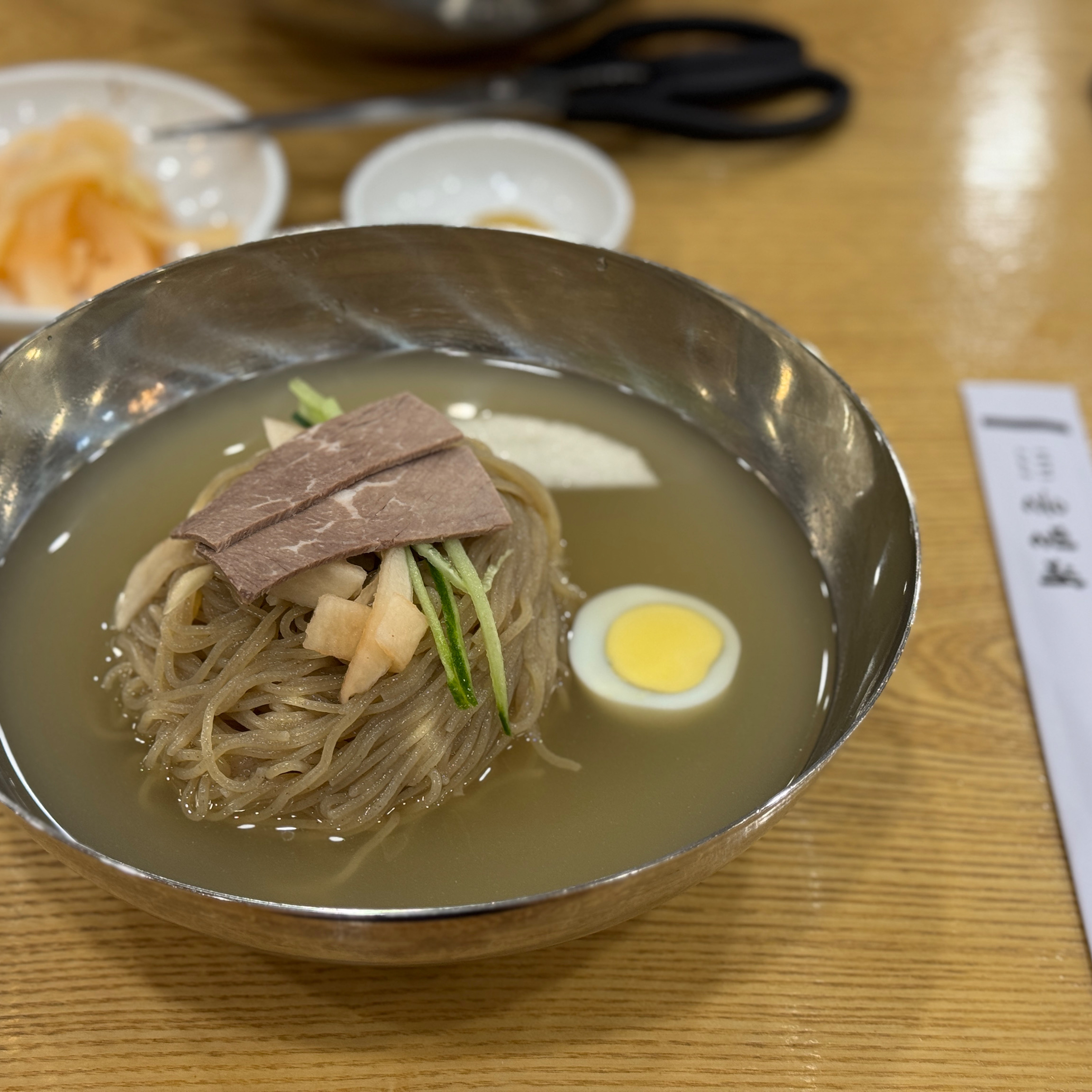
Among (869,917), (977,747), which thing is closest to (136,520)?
(869,917)

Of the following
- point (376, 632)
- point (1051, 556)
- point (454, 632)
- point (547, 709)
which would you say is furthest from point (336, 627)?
point (1051, 556)

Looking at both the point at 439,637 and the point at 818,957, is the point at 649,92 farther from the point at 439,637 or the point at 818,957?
the point at 818,957

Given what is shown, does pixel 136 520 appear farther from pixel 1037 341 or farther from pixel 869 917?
pixel 1037 341

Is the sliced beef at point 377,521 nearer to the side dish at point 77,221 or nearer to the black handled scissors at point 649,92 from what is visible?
the side dish at point 77,221

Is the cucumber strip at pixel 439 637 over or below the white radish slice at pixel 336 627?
below

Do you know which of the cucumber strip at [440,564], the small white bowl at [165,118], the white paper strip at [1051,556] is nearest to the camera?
the cucumber strip at [440,564]

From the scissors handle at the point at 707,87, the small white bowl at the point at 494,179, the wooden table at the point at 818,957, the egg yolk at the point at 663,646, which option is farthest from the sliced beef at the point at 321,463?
the scissors handle at the point at 707,87
